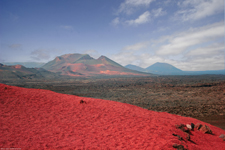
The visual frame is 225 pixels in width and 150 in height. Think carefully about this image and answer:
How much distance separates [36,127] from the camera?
696cm

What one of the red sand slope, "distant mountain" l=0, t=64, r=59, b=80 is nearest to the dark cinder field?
the red sand slope

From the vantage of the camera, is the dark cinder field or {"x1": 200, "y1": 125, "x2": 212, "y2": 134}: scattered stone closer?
{"x1": 200, "y1": 125, "x2": 212, "y2": 134}: scattered stone

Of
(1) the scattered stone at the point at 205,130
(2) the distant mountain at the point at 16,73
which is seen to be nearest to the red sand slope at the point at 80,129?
(1) the scattered stone at the point at 205,130

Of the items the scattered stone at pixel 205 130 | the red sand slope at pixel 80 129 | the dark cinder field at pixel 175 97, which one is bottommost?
the dark cinder field at pixel 175 97

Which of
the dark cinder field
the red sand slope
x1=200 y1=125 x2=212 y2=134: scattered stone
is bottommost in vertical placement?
the dark cinder field

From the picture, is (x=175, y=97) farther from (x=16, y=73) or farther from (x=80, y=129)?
(x=16, y=73)

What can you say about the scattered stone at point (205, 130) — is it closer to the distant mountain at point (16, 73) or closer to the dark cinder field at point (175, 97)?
the dark cinder field at point (175, 97)

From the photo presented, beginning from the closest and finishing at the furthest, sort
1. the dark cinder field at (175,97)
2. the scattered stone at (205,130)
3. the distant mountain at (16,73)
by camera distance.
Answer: the scattered stone at (205,130) → the dark cinder field at (175,97) → the distant mountain at (16,73)

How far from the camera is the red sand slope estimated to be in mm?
5789

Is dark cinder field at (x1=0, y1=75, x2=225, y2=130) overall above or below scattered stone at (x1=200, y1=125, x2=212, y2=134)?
below

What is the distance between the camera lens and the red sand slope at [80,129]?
5.79 meters

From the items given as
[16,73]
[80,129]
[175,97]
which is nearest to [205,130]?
[80,129]

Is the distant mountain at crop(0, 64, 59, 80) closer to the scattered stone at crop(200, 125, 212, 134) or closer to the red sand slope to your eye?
the red sand slope

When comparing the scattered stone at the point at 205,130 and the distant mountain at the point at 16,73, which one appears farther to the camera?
the distant mountain at the point at 16,73
